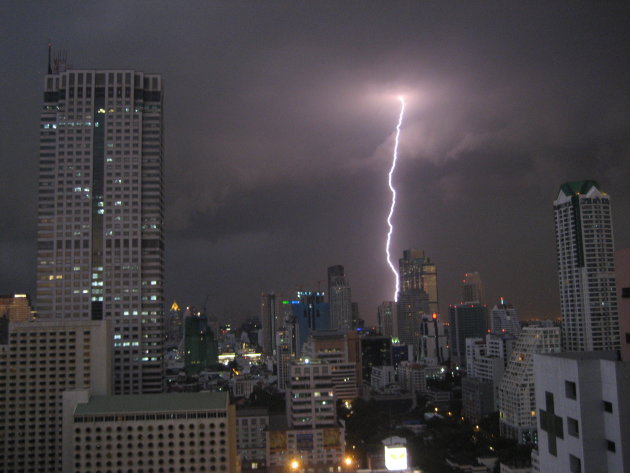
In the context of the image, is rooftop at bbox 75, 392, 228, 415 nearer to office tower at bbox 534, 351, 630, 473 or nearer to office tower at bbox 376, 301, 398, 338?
office tower at bbox 534, 351, 630, 473

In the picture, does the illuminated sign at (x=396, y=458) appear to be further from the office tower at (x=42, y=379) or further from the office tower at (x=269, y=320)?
the office tower at (x=269, y=320)

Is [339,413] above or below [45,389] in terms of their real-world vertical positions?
below

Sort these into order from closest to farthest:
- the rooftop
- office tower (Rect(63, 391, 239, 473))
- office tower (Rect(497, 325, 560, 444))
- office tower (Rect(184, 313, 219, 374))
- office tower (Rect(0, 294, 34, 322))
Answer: office tower (Rect(63, 391, 239, 473)) < the rooftop < office tower (Rect(497, 325, 560, 444)) < office tower (Rect(0, 294, 34, 322)) < office tower (Rect(184, 313, 219, 374))

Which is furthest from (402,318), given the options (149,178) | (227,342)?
(149,178)

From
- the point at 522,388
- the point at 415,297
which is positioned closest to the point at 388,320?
the point at 415,297

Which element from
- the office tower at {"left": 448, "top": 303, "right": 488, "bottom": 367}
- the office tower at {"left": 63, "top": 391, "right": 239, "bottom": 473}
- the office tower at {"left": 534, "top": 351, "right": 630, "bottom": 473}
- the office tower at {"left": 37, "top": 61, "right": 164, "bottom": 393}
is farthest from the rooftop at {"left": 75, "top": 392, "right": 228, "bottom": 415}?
the office tower at {"left": 448, "top": 303, "right": 488, "bottom": 367}

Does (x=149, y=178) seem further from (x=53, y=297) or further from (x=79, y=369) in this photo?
(x=79, y=369)
